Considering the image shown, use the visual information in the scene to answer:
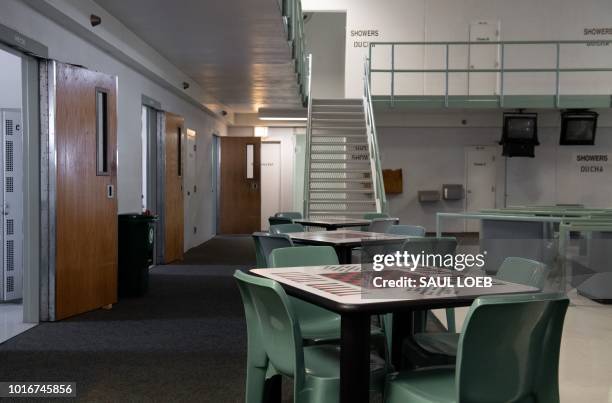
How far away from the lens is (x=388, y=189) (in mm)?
13648

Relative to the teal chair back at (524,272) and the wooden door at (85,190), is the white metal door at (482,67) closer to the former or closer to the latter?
the wooden door at (85,190)

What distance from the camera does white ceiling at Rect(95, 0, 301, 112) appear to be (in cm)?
615

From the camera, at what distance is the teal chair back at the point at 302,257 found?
131 inches

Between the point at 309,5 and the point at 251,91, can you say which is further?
the point at 309,5

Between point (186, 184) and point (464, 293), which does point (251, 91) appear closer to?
point (186, 184)

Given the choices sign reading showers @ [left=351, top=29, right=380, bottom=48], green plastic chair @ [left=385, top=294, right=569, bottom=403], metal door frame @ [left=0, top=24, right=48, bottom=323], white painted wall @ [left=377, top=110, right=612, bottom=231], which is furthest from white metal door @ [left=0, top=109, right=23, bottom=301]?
white painted wall @ [left=377, top=110, right=612, bottom=231]

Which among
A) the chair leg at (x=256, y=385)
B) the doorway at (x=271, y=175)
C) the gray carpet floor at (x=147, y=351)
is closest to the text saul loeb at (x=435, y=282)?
the chair leg at (x=256, y=385)

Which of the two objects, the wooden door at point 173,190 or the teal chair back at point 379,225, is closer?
the teal chair back at point 379,225

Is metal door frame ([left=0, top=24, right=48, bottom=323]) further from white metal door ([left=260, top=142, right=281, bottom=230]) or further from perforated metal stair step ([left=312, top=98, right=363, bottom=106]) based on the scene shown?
white metal door ([left=260, top=142, right=281, bottom=230])

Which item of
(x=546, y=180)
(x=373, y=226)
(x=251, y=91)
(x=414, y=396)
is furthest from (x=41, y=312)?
(x=546, y=180)

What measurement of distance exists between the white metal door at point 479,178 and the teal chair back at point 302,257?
35.2ft

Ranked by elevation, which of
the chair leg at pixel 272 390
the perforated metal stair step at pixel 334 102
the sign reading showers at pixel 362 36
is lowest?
the chair leg at pixel 272 390

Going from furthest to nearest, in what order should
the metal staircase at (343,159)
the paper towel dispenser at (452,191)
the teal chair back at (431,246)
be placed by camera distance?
1. the paper towel dispenser at (452,191)
2. the metal staircase at (343,159)
3. the teal chair back at (431,246)

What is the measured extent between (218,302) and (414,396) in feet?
14.9
